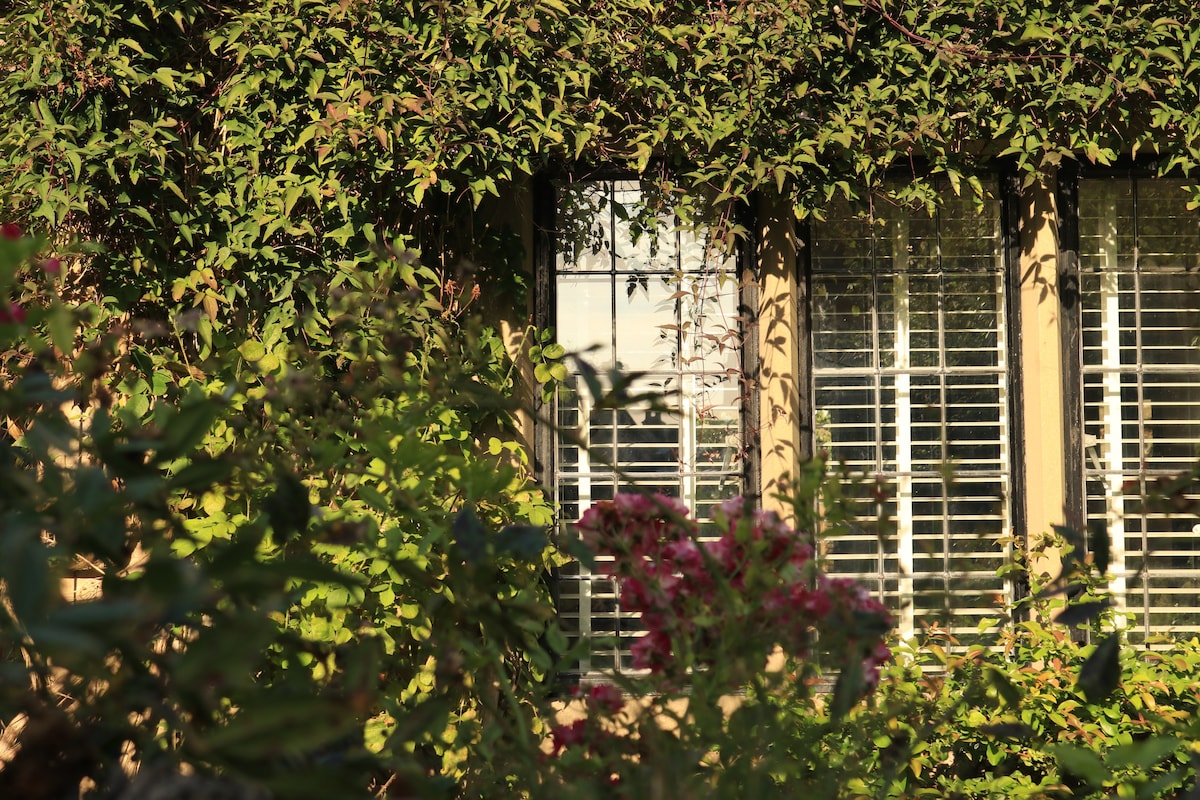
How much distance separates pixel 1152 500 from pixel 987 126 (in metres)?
2.67

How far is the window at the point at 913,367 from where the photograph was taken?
12.9 feet

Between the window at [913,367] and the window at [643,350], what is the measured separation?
362 millimetres

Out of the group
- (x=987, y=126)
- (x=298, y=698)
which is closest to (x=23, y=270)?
(x=298, y=698)

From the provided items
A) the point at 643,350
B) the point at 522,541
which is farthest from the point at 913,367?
the point at 522,541

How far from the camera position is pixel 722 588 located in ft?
4.50

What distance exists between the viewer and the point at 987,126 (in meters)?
3.71

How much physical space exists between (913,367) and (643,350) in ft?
3.28

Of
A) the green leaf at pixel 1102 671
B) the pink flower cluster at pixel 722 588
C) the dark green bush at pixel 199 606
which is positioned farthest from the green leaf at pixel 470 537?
the green leaf at pixel 1102 671

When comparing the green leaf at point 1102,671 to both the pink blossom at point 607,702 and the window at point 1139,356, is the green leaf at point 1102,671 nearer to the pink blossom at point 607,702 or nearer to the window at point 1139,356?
the pink blossom at point 607,702

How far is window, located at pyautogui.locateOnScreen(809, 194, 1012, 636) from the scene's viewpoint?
3945mm

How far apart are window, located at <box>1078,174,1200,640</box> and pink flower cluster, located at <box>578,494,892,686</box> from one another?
2759 mm

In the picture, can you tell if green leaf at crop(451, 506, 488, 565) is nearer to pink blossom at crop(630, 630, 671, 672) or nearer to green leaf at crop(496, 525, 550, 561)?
green leaf at crop(496, 525, 550, 561)

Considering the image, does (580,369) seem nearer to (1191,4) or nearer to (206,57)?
(206,57)

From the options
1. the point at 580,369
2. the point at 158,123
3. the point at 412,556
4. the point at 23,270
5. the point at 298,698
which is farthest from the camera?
the point at 158,123
